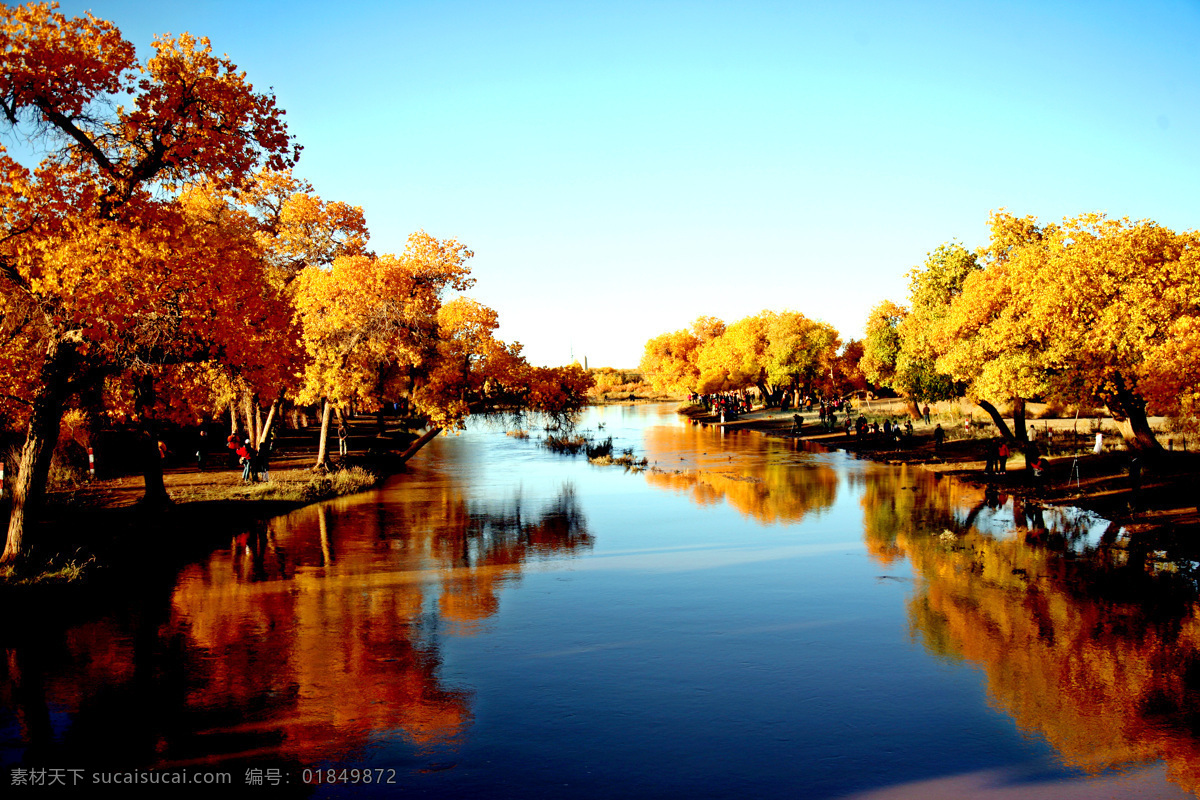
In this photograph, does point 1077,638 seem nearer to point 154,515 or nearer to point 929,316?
point 154,515

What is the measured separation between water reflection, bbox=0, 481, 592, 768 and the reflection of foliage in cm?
634

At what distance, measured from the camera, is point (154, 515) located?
19.0 m

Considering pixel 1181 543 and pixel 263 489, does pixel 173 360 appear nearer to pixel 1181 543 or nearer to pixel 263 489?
pixel 263 489

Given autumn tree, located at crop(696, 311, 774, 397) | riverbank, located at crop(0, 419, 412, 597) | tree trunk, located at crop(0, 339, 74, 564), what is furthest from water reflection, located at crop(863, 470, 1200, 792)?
autumn tree, located at crop(696, 311, 774, 397)

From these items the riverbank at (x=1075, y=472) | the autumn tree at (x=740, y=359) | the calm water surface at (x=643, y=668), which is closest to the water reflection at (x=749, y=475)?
the riverbank at (x=1075, y=472)

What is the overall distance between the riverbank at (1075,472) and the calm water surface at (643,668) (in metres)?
2.48

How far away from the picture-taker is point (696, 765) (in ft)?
24.4

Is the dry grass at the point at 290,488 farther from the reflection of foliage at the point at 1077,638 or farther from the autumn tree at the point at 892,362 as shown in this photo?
the autumn tree at the point at 892,362

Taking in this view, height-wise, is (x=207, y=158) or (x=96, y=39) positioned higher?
(x=96, y=39)

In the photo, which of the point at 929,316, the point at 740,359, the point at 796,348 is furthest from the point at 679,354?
the point at 929,316

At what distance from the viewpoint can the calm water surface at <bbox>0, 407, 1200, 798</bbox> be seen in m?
7.36

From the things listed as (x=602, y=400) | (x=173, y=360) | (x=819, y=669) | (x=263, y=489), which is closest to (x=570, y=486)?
(x=263, y=489)

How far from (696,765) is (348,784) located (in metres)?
3.13

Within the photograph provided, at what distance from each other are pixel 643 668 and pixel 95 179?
12134 mm
